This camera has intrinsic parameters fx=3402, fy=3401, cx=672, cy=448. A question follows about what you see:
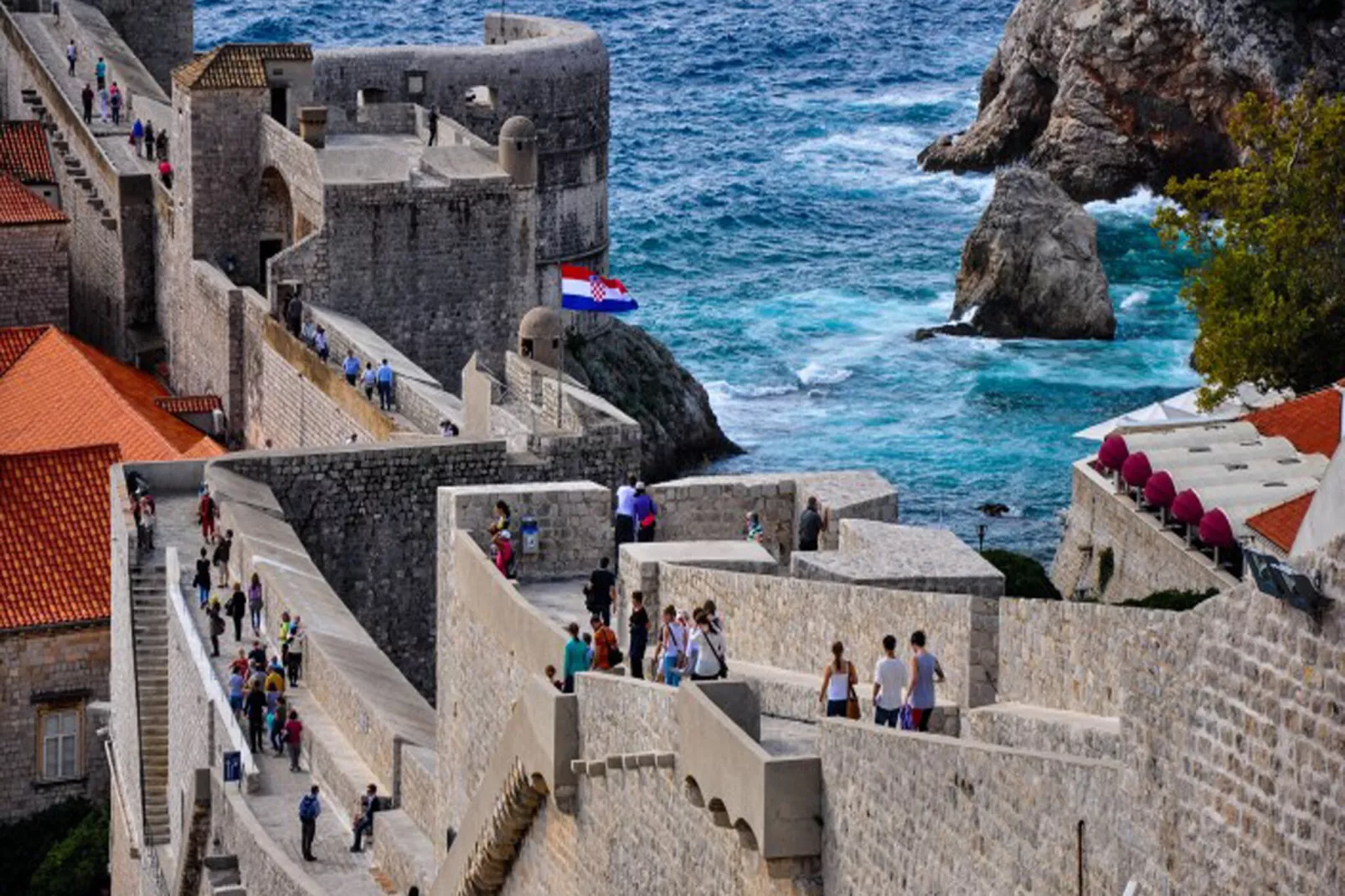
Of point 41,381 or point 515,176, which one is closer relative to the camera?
point 515,176

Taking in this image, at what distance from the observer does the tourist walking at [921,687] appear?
22016 mm

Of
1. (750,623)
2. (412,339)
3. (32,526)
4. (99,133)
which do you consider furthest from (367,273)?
(750,623)

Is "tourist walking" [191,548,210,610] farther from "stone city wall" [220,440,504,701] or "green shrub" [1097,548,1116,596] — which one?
"green shrub" [1097,548,1116,596]

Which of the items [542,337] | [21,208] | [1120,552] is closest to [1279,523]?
[1120,552]

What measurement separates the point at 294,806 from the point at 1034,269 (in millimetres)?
61140

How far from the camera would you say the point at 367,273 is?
2105 inches

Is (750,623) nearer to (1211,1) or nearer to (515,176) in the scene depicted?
(515,176)

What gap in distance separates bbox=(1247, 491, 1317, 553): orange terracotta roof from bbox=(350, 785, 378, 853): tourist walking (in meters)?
16.0

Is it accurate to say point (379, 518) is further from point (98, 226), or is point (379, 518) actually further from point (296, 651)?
point (98, 226)

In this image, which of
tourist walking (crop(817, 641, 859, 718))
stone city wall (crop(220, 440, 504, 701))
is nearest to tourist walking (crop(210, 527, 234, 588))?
stone city wall (crop(220, 440, 504, 701))

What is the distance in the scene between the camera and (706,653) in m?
24.7

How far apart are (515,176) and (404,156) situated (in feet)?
8.09

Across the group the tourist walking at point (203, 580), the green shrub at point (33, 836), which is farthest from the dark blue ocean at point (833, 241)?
the tourist walking at point (203, 580)

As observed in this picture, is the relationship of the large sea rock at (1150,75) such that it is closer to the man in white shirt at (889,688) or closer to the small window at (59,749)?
the small window at (59,749)
